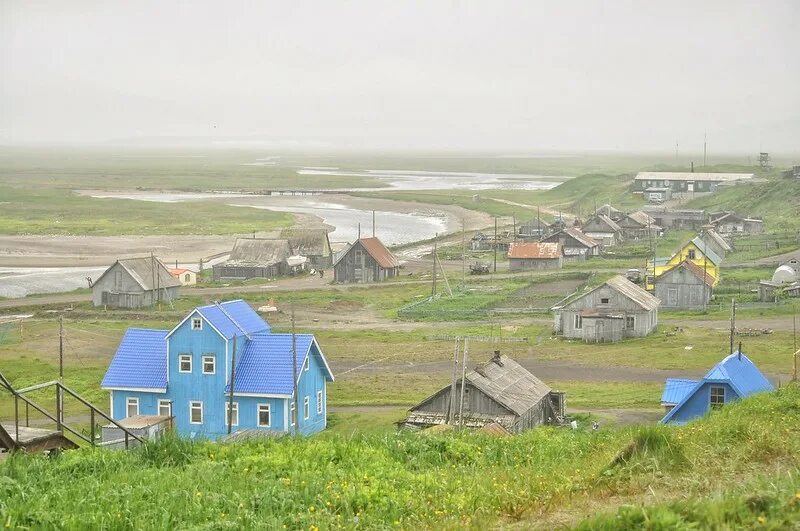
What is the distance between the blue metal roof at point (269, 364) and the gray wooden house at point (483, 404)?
3168 millimetres

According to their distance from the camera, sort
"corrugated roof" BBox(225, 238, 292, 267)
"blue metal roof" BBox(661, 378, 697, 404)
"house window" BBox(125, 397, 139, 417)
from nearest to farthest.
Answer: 1. "house window" BBox(125, 397, 139, 417)
2. "blue metal roof" BBox(661, 378, 697, 404)
3. "corrugated roof" BBox(225, 238, 292, 267)

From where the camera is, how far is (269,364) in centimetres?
2691

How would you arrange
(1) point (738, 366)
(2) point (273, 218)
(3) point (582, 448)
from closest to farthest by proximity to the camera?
1. (3) point (582, 448)
2. (1) point (738, 366)
3. (2) point (273, 218)

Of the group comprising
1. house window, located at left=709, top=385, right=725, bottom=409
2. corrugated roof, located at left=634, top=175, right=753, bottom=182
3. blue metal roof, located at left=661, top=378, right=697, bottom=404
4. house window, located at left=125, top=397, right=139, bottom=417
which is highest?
corrugated roof, located at left=634, top=175, right=753, bottom=182

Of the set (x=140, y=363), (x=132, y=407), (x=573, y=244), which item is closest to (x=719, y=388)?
(x=140, y=363)

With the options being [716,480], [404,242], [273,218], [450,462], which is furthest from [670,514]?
[273,218]

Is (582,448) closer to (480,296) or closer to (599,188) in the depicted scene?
(480,296)

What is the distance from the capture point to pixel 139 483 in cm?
1099

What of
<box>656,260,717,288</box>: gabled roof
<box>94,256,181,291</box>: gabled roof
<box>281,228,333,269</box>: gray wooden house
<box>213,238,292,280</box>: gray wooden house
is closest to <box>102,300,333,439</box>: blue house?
<box>94,256,181,291</box>: gabled roof

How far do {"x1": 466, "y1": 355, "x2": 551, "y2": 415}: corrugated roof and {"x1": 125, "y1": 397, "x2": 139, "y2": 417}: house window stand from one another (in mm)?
8823

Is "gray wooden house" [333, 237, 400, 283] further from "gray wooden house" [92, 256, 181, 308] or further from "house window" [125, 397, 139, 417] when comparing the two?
"house window" [125, 397, 139, 417]

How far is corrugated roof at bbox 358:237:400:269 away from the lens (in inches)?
2830

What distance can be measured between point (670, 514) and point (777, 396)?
10396 millimetres

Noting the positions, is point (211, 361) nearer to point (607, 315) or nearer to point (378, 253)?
point (607, 315)
